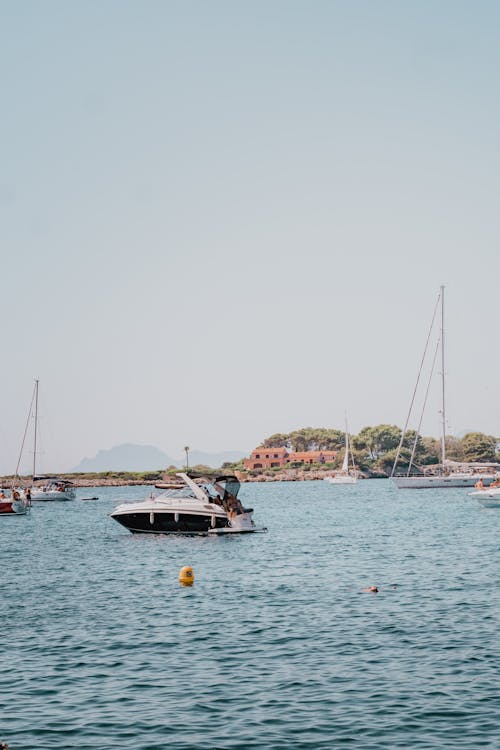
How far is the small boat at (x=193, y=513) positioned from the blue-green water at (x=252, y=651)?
783cm

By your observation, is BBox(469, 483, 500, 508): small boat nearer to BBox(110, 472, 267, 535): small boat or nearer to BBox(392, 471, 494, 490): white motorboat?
BBox(110, 472, 267, 535): small boat

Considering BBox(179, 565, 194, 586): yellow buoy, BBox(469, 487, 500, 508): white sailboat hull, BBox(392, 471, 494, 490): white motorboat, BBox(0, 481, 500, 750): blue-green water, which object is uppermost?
BBox(392, 471, 494, 490): white motorboat

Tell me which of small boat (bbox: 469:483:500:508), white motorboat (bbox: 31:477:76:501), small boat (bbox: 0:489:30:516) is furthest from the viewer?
white motorboat (bbox: 31:477:76:501)

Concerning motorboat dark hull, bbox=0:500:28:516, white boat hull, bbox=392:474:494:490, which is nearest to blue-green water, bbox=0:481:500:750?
motorboat dark hull, bbox=0:500:28:516

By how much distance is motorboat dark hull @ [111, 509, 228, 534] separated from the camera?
5925cm

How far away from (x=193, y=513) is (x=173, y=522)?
164cm

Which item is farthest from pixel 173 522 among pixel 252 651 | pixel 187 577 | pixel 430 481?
pixel 430 481

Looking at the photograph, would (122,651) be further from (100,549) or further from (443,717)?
(100,549)

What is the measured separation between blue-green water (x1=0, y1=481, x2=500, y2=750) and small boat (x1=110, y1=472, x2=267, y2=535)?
7.83 m

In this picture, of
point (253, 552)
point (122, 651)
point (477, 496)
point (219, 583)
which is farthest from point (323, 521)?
point (122, 651)

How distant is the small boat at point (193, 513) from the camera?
5919 cm

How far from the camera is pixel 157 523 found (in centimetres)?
6047

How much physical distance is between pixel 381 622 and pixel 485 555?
22.0 metres

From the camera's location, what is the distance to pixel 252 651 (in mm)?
24750
